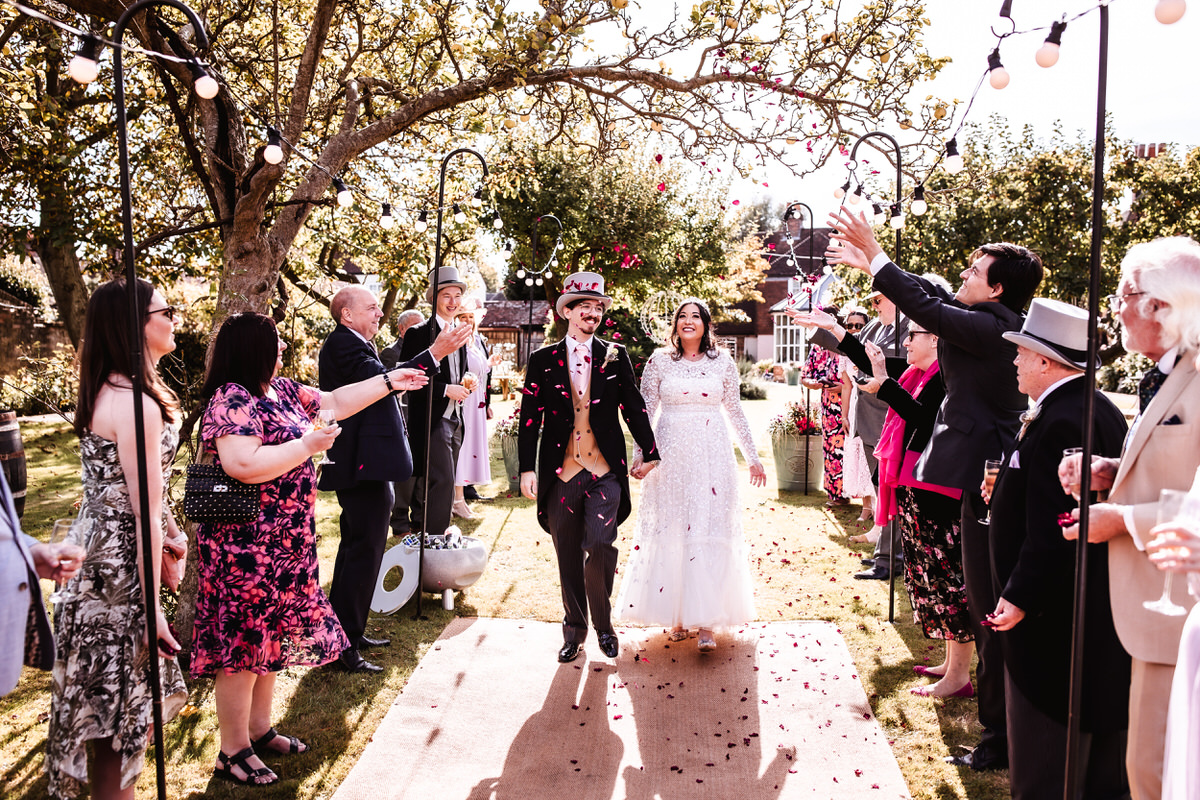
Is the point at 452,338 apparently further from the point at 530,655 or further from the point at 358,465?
the point at 530,655

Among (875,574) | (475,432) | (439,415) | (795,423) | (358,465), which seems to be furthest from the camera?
(795,423)

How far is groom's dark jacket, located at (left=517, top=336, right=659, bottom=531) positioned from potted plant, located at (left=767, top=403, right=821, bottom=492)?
5.42m

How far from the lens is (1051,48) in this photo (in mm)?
2256

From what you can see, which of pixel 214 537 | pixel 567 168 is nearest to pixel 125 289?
pixel 214 537

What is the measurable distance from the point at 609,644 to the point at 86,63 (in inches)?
148

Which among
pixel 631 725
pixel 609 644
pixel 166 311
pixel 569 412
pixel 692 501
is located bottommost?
pixel 631 725

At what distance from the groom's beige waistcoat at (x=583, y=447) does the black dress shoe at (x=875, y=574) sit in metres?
2.81

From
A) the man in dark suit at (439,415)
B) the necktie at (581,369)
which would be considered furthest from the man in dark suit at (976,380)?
the man in dark suit at (439,415)

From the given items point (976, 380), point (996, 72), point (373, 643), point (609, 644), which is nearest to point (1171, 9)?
point (996, 72)

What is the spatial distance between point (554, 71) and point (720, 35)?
1162 millimetres

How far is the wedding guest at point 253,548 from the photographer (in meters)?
3.05

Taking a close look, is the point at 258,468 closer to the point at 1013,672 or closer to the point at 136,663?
the point at 136,663

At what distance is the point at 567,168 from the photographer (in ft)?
70.8

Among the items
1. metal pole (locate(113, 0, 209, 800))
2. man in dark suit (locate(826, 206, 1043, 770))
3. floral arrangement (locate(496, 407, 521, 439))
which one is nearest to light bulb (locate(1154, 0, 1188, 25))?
man in dark suit (locate(826, 206, 1043, 770))
